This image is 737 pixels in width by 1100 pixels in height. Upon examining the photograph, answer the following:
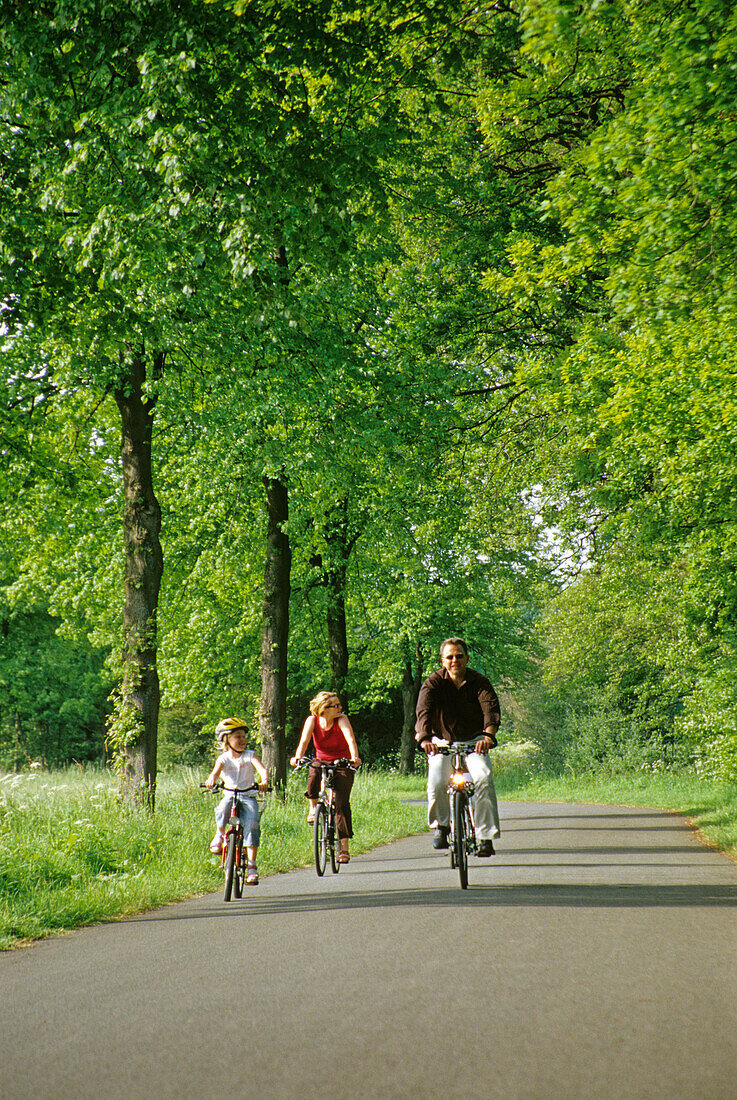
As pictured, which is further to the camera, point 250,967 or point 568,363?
point 568,363

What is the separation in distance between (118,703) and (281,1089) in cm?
1013

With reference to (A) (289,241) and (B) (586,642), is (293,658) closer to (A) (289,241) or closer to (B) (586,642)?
(B) (586,642)

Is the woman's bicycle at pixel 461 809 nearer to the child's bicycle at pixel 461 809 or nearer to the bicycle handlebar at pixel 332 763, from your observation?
the child's bicycle at pixel 461 809

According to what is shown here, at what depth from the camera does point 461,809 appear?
29.4 ft

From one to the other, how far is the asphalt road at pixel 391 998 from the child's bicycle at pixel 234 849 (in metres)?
0.18

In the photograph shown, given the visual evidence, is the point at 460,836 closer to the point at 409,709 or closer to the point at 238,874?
the point at 238,874

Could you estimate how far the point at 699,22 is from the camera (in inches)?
388

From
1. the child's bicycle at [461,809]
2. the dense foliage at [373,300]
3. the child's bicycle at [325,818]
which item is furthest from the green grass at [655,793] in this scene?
the child's bicycle at [325,818]

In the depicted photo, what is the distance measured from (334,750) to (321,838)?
1026mm

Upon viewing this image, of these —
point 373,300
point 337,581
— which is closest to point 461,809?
point 373,300

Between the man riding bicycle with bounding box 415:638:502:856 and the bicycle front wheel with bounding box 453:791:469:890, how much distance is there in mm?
115

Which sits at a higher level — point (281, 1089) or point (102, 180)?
point (102, 180)

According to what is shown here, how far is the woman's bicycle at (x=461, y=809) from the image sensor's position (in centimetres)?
891

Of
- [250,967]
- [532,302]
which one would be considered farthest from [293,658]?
[250,967]
